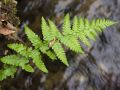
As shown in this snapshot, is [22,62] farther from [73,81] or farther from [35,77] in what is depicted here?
[73,81]

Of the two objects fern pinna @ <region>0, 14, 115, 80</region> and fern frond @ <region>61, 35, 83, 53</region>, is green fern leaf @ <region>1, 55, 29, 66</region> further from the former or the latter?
fern frond @ <region>61, 35, 83, 53</region>

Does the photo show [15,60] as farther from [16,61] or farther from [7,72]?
[7,72]

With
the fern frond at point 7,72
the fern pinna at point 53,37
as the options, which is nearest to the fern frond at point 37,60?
the fern pinna at point 53,37

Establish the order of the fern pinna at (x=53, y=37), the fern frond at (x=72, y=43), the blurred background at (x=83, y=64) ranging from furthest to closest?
the blurred background at (x=83, y=64)
the fern pinna at (x=53, y=37)
the fern frond at (x=72, y=43)

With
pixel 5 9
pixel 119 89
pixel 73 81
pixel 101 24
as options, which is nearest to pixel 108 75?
pixel 119 89

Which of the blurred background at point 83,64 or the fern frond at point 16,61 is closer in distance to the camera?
the fern frond at point 16,61

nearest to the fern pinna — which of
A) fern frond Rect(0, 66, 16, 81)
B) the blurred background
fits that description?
fern frond Rect(0, 66, 16, 81)

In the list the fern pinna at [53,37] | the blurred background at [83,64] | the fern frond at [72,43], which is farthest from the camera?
the blurred background at [83,64]

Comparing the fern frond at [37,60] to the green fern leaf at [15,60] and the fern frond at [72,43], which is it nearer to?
the green fern leaf at [15,60]
